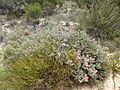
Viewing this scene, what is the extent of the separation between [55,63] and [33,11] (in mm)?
3117

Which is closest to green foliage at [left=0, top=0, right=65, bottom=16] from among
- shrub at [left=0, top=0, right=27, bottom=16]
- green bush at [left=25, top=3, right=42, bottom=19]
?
shrub at [left=0, top=0, right=27, bottom=16]

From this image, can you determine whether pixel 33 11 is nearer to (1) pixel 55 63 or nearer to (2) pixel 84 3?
(2) pixel 84 3

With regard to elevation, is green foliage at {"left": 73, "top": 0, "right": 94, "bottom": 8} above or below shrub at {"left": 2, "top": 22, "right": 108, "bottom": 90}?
above

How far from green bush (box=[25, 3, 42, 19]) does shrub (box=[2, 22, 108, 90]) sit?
2.45m

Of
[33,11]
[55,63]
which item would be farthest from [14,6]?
[55,63]

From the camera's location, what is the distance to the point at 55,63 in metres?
4.14

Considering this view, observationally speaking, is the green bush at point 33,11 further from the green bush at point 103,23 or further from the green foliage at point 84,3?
the green bush at point 103,23

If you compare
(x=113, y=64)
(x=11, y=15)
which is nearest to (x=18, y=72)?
(x=113, y=64)

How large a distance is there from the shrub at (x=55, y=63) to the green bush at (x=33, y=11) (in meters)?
2.45

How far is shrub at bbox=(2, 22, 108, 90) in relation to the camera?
13.5 feet

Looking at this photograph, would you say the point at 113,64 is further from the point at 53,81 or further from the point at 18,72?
the point at 18,72

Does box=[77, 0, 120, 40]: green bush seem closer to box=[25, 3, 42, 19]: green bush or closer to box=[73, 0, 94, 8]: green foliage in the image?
box=[73, 0, 94, 8]: green foliage

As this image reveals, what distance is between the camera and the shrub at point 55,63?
162 inches

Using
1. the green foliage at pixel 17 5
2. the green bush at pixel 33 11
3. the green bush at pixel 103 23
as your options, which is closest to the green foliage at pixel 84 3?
the green foliage at pixel 17 5
